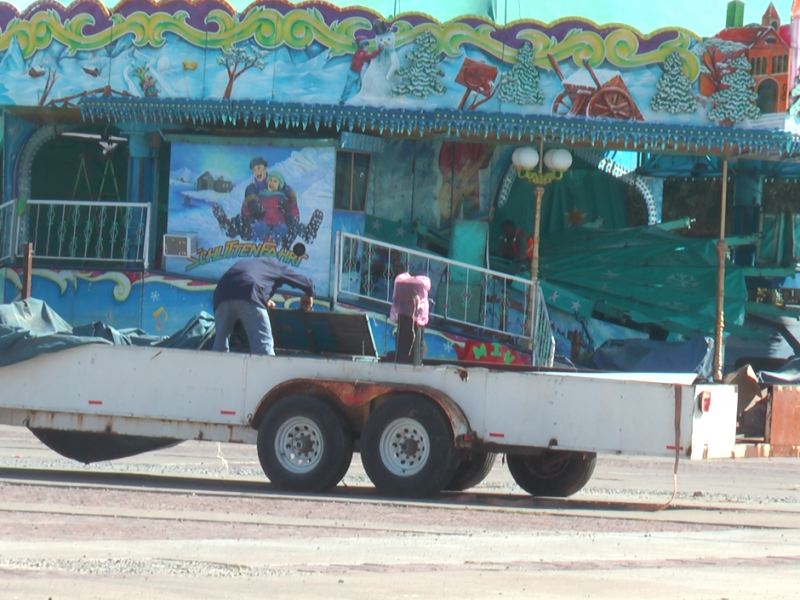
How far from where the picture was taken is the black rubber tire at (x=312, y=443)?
10.8 metres

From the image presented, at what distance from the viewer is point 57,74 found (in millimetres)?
19953

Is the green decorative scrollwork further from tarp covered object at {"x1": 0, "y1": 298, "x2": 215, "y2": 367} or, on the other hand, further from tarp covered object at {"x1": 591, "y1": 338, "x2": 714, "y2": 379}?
tarp covered object at {"x1": 0, "y1": 298, "x2": 215, "y2": 367}

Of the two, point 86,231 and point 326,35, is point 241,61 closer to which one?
point 326,35

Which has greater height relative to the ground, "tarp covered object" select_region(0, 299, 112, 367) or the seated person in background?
the seated person in background

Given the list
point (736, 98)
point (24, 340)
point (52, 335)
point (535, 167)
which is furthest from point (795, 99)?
point (24, 340)

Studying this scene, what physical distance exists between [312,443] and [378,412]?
2.29 feet

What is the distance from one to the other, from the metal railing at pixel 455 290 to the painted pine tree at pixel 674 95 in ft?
10.7

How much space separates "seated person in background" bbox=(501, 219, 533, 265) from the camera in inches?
828

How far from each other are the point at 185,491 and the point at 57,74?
11396mm

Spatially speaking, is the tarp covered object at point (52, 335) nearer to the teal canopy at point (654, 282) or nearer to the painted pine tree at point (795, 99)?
the teal canopy at point (654, 282)

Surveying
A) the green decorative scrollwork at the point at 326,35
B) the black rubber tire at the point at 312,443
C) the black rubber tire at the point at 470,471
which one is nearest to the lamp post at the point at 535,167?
the green decorative scrollwork at the point at 326,35

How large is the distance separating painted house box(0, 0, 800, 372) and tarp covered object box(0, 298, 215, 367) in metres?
6.25

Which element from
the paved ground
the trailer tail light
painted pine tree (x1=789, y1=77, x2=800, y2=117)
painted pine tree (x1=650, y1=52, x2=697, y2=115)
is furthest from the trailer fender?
painted pine tree (x1=789, y1=77, x2=800, y2=117)

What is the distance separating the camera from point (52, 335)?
460 inches
